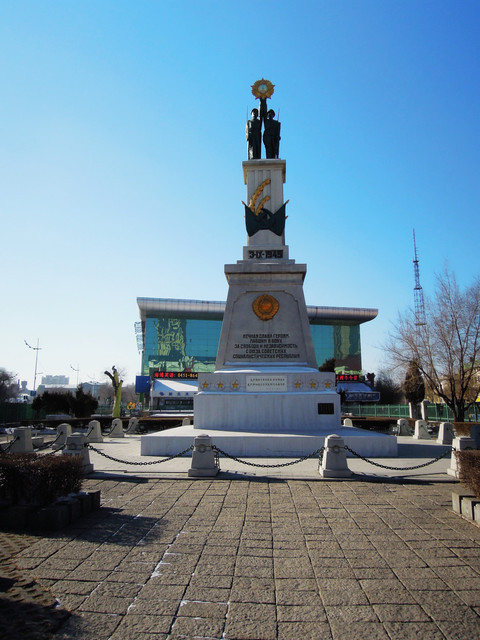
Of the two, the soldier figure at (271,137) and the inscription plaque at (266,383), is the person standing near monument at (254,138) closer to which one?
the soldier figure at (271,137)

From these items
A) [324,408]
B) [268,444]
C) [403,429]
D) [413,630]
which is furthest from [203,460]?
[403,429]

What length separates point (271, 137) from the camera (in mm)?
20562

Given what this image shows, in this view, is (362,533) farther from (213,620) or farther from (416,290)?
(416,290)

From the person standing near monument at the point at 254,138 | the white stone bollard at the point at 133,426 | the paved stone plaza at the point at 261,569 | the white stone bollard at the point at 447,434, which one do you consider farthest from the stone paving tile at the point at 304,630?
the white stone bollard at the point at 133,426

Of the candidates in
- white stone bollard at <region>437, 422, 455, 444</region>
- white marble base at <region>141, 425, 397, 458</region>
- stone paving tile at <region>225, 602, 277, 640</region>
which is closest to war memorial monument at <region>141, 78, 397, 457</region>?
white marble base at <region>141, 425, 397, 458</region>

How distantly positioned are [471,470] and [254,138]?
1769 centimetres

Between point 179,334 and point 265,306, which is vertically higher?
point 179,334

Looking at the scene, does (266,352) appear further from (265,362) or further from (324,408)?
(324,408)

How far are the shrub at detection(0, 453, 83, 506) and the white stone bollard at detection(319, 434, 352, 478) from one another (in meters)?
5.53

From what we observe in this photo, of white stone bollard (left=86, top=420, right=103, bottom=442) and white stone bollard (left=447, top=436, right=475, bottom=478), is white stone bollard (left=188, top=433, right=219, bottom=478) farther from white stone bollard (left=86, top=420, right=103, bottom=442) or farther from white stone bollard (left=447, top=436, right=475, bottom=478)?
white stone bollard (left=86, top=420, right=103, bottom=442)

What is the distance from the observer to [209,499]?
7926mm

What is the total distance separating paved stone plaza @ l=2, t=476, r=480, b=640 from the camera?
362 centimetres

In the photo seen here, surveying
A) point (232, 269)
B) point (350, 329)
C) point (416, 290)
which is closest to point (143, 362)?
point (350, 329)

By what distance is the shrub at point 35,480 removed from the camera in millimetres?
6715
